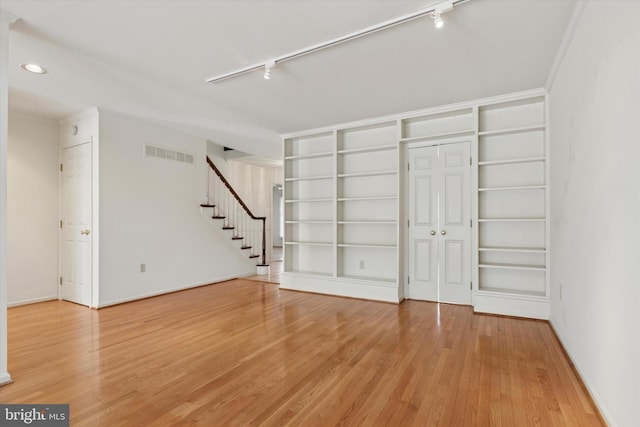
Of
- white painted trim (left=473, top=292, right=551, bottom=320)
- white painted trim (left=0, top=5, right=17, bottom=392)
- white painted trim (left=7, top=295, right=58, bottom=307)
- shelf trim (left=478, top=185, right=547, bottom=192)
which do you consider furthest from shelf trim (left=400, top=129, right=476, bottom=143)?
white painted trim (left=7, top=295, right=58, bottom=307)

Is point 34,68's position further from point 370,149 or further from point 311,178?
point 370,149

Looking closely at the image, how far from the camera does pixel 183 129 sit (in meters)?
5.25

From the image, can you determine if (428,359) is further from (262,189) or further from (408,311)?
(262,189)

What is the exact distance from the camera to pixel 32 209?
14.9 feet

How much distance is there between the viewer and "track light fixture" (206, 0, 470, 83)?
6.97ft

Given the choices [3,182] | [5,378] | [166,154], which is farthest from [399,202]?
[5,378]

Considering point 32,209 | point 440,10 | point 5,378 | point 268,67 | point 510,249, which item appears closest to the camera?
point 440,10

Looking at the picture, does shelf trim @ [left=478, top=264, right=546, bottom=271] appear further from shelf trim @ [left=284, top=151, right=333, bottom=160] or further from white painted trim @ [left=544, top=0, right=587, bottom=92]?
shelf trim @ [left=284, top=151, right=333, bottom=160]

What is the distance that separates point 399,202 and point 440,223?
0.63 metres

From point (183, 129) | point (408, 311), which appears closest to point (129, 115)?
point (183, 129)

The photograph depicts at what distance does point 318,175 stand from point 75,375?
4.03 m

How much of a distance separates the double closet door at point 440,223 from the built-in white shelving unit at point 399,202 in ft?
0.48

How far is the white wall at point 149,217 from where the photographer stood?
4387mm

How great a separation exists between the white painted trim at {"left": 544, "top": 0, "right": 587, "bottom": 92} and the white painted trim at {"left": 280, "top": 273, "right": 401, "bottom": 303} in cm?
298
